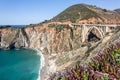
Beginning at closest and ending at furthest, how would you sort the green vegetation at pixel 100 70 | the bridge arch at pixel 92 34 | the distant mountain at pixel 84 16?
the green vegetation at pixel 100 70 < the bridge arch at pixel 92 34 < the distant mountain at pixel 84 16

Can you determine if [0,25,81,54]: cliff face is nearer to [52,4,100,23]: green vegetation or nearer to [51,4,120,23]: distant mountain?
[51,4,120,23]: distant mountain

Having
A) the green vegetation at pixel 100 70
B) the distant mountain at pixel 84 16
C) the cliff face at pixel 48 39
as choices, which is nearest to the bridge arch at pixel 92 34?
the cliff face at pixel 48 39

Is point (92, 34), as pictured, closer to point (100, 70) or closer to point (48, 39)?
point (48, 39)

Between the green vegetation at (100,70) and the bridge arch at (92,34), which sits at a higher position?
the green vegetation at (100,70)

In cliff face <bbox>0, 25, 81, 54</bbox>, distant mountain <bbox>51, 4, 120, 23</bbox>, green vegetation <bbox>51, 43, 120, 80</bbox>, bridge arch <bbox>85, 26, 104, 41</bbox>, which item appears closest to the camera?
green vegetation <bbox>51, 43, 120, 80</bbox>

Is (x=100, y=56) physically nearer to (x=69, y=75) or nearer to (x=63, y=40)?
(x=69, y=75)

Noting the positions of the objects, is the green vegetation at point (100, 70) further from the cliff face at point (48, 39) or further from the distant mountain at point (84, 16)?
the distant mountain at point (84, 16)

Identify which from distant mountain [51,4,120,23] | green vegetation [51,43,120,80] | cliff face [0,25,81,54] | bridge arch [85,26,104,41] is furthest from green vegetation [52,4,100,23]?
green vegetation [51,43,120,80]

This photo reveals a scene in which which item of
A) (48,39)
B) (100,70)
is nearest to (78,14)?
(48,39)

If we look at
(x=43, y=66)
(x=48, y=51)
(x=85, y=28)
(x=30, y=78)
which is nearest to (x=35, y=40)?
(x=48, y=51)
